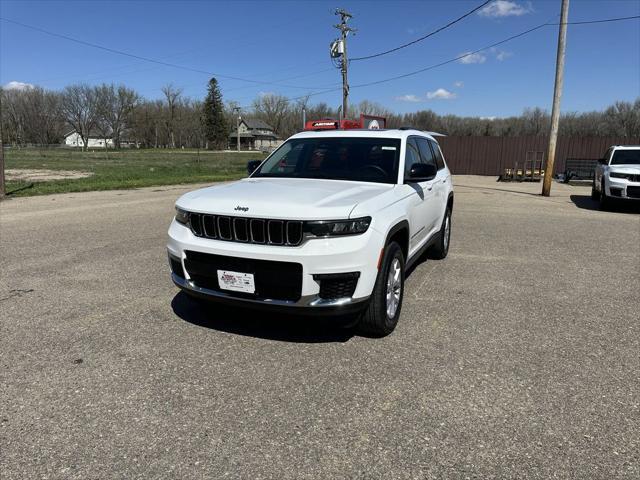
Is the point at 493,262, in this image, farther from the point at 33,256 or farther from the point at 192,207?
the point at 33,256

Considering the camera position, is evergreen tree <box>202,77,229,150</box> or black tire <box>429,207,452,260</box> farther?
evergreen tree <box>202,77,229,150</box>

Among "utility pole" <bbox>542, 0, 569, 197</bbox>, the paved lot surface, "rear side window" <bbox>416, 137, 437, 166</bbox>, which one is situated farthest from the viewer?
"utility pole" <bbox>542, 0, 569, 197</bbox>

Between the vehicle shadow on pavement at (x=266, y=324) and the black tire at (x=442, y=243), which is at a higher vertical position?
the black tire at (x=442, y=243)

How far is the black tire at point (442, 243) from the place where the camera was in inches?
257

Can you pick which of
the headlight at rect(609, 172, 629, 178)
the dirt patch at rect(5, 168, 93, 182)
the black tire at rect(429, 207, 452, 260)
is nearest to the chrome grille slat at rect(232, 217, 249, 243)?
the black tire at rect(429, 207, 452, 260)

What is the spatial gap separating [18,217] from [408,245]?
9363mm

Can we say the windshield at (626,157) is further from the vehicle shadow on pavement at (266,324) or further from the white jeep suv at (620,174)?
the vehicle shadow on pavement at (266,324)

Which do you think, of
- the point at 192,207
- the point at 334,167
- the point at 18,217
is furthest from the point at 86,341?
the point at 18,217

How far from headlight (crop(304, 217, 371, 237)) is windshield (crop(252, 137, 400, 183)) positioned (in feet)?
4.14

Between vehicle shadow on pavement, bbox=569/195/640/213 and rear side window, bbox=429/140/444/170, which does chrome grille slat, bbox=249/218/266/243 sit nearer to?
rear side window, bbox=429/140/444/170

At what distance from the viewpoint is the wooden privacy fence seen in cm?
2762

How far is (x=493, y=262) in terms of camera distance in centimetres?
677

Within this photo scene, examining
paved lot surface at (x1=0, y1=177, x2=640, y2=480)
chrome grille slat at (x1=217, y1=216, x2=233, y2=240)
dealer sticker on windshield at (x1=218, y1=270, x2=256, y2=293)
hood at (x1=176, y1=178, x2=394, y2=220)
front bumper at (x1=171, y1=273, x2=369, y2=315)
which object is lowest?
paved lot surface at (x1=0, y1=177, x2=640, y2=480)

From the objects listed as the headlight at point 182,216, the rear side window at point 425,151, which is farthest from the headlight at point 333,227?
the rear side window at point 425,151
